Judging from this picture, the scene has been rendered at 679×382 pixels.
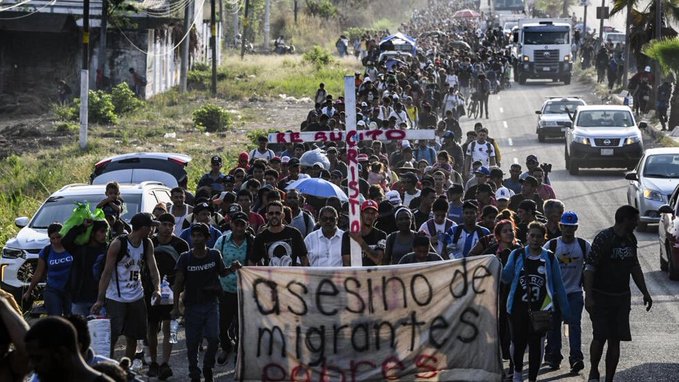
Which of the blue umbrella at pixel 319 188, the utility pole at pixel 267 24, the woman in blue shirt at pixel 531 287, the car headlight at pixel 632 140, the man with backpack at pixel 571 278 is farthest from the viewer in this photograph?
the utility pole at pixel 267 24

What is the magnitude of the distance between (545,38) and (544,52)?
0.55 metres

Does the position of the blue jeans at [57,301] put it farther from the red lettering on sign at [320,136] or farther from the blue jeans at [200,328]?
the red lettering on sign at [320,136]

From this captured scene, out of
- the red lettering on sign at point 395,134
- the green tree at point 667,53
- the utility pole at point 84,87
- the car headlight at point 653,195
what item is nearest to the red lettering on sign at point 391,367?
the red lettering on sign at point 395,134

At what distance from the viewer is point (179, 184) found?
2059cm

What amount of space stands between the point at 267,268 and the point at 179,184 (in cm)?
978

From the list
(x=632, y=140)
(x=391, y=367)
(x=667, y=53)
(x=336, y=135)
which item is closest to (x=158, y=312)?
(x=336, y=135)

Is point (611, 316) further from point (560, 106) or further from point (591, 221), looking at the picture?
point (560, 106)

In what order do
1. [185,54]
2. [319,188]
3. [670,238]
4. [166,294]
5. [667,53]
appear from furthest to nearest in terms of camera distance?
[185,54], [667,53], [670,238], [319,188], [166,294]

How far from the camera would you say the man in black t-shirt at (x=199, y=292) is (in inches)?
495

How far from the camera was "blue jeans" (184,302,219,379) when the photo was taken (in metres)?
12.6

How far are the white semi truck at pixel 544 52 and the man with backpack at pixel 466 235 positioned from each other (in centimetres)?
4226

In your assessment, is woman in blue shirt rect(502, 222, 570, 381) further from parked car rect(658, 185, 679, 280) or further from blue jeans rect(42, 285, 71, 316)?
parked car rect(658, 185, 679, 280)

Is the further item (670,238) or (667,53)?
(667,53)

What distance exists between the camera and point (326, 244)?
1335cm
